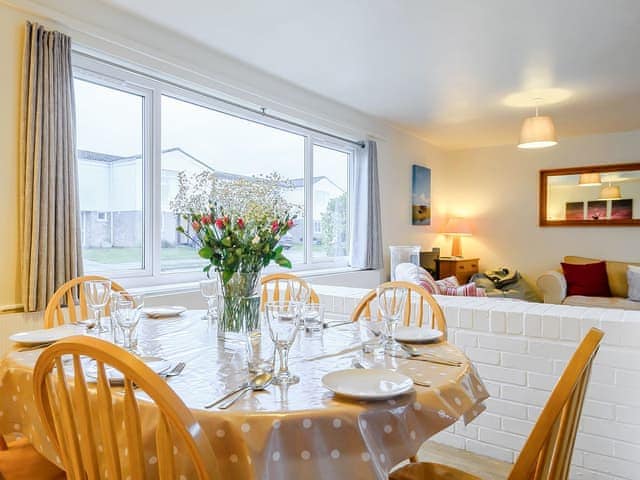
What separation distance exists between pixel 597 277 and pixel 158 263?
4652 millimetres

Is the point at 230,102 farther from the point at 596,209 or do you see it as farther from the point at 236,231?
the point at 596,209

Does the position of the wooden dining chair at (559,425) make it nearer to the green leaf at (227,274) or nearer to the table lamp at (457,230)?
the green leaf at (227,274)

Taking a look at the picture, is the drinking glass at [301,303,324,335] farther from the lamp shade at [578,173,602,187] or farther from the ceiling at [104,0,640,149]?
the lamp shade at [578,173,602,187]

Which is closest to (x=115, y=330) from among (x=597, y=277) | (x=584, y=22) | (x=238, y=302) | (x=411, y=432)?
(x=238, y=302)

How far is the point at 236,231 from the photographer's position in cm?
149

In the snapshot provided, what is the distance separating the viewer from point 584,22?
2.77m

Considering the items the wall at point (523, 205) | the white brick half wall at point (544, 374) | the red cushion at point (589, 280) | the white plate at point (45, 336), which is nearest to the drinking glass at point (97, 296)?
the white plate at point (45, 336)

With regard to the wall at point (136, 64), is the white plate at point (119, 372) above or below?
below

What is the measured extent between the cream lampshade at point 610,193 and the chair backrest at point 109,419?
6.12m

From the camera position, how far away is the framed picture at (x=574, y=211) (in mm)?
5832

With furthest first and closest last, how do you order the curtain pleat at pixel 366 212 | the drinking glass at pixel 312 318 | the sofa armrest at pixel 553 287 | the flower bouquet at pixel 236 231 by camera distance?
the sofa armrest at pixel 553 287
the curtain pleat at pixel 366 212
the drinking glass at pixel 312 318
the flower bouquet at pixel 236 231

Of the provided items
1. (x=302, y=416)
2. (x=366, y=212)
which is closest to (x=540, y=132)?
(x=366, y=212)

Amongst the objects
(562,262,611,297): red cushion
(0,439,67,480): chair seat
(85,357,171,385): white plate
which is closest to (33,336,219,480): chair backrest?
(85,357,171,385): white plate

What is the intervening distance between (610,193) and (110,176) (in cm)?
551
